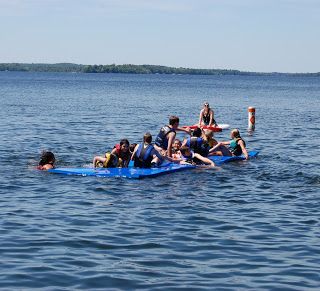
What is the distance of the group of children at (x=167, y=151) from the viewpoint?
21641 millimetres

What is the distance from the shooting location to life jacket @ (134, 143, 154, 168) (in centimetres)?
2150

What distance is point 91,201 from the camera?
57.7 ft

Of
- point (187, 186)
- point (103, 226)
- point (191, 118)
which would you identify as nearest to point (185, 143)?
point (187, 186)

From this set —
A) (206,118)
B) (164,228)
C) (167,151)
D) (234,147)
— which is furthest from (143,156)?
(206,118)

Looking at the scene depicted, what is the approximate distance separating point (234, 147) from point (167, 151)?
357 centimetres

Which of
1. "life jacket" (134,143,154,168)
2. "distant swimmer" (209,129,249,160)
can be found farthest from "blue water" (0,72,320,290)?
"life jacket" (134,143,154,168)

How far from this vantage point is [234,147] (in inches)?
1024

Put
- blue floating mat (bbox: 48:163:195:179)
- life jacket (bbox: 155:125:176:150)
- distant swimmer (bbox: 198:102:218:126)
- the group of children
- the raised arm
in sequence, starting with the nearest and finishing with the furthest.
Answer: blue floating mat (bbox: 48:163:195:179), the group of children, life jacket (bbox: 155:125:176:150), the raised arm, distant swimmer (bbox: 198:102:218:126)

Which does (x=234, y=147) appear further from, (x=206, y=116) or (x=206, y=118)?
(x=206, y=118)

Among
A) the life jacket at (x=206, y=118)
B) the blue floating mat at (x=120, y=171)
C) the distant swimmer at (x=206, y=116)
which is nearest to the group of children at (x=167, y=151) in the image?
the blue floating mat at (x=120, y=171)

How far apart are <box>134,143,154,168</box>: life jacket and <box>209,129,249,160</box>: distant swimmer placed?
14.0 ft

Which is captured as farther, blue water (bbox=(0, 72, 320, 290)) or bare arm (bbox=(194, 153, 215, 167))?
bare arm (bbox=(194, 153, 215, 167))

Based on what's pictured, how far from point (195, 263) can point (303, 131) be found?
97.9ft

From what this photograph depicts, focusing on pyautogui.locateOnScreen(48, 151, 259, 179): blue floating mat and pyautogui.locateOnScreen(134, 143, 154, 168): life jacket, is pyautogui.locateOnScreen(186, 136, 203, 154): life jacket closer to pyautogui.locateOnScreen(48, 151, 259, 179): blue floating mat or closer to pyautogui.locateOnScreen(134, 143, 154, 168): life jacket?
pyautogui.locateOnScreen(48, 151, 259, 179): blue floating mat
